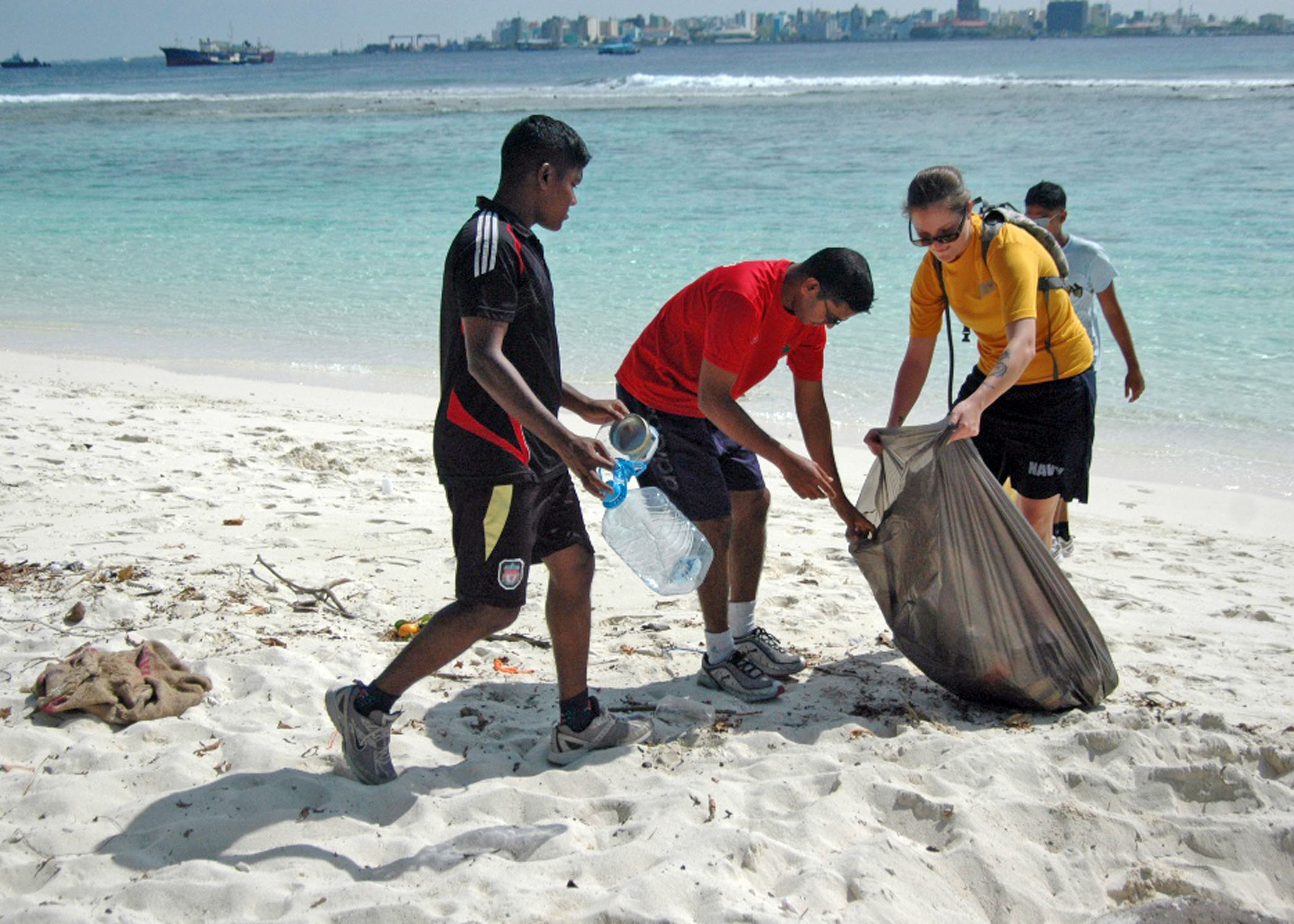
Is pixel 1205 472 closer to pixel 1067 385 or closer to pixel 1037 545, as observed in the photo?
pixel 1067 385

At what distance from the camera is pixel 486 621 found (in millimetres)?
2838

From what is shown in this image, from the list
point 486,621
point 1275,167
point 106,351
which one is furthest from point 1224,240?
point 486,621

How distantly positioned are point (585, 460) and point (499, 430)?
265 mm

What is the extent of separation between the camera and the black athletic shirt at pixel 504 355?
267 cm

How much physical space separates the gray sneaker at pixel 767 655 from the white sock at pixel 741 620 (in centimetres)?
1

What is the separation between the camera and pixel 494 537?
2.78m

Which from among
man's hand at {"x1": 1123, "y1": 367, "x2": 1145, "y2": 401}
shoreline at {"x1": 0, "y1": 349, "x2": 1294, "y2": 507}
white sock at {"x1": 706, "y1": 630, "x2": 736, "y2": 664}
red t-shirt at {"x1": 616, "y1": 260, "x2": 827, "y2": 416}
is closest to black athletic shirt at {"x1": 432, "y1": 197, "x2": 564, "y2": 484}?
red t-shirt at {"x1": 616, "y1": 260, "x2": 827, "y2": 416}

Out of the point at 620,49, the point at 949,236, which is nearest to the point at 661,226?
the point at 949,236

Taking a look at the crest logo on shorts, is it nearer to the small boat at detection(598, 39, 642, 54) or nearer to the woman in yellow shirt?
the woman in yellow shirt

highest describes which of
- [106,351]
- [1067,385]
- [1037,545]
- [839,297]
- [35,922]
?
[839,297]

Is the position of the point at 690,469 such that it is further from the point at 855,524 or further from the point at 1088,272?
the point at 1088,272

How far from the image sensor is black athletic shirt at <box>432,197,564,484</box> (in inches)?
105

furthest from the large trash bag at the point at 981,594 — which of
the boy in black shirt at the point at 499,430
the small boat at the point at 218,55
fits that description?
the small boat at the point at 218,55

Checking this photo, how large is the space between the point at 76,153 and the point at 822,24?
459 ft
